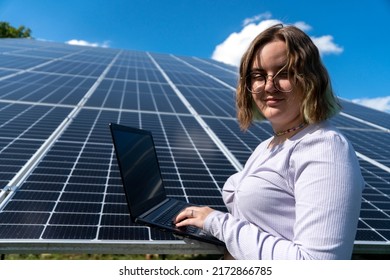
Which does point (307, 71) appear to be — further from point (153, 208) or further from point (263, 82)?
point (153, 208)

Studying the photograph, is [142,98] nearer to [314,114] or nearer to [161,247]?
[161,247]

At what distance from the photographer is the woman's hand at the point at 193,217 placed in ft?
6.28

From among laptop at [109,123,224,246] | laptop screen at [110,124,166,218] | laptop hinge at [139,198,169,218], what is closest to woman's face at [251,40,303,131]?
laptop at [109,123,224,246]

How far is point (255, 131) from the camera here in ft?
19.4

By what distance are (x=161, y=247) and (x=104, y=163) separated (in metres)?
1.67

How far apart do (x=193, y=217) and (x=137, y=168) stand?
0.56 metres

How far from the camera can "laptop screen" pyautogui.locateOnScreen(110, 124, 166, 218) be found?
211cm

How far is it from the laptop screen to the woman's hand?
314 mm

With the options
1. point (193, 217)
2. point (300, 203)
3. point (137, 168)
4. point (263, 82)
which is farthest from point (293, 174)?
point (137, 168)

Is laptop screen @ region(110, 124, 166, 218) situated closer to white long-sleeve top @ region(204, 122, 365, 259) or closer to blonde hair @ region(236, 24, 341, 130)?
white long-sleeve top @ region(204, 122, 365, 259)

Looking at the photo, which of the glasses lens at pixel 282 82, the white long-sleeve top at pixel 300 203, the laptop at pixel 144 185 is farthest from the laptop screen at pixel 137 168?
the glasses lens at pixel 282 82

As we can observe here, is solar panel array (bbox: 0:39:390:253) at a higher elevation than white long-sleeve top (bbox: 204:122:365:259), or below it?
below

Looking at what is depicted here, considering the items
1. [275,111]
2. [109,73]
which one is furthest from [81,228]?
[109,73]

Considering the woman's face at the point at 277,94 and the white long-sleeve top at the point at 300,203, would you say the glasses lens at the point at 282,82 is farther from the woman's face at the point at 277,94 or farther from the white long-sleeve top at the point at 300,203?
the white long-sleeve top at the point at 300,203
